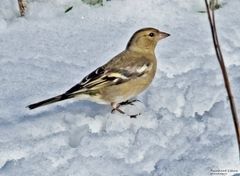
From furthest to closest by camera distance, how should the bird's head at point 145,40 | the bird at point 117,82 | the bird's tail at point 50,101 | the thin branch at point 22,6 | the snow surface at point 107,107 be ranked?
the thin branch at point 22,6
the bird's head at point 145,40
the bird at point 117,82
the bird's tail at point 50,101
the snow surface at point 107,107

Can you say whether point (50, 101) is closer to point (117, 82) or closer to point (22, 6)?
point (117, 82)

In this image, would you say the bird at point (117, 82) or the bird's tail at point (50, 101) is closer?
the bird's tail at point (50, 101)

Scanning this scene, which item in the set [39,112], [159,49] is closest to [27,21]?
[159,49]

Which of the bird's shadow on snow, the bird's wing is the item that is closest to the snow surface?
the bird's shadow on snow

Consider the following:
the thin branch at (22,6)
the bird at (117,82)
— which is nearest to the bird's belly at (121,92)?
the bird at (117,82)

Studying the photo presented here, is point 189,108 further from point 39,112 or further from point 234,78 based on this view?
point 39,112

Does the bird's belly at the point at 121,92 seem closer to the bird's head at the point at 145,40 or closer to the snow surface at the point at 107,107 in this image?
the snow surface at the point at 107,107

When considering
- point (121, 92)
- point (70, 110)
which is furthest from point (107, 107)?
point (70, 110)
